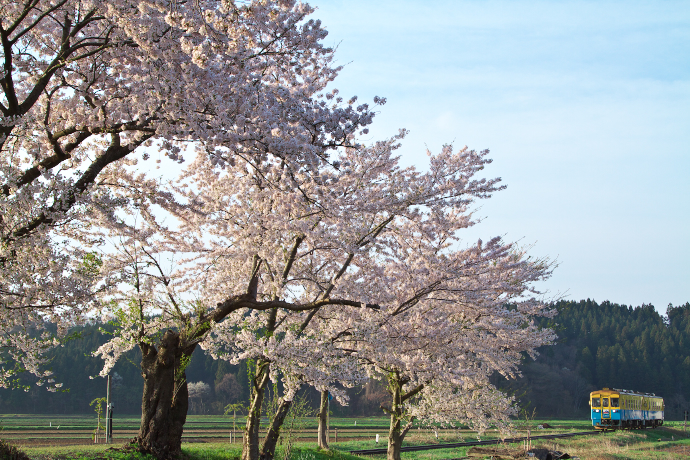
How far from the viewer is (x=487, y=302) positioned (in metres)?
11.9

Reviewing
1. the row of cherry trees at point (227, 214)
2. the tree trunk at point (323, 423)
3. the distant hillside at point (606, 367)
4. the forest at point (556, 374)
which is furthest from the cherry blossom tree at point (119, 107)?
the distant hillside at point (606, 367)

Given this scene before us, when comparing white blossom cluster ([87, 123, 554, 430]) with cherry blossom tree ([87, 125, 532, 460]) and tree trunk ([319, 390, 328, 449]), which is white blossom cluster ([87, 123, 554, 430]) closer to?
cherry blossom tree ([87, 125, 532, 460])

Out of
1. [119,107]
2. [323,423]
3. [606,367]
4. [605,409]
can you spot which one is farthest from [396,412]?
[606,367]

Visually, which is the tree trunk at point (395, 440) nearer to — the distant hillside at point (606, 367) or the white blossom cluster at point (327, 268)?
the white blossom cluster at point (327, 268)

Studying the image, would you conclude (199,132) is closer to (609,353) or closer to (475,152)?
(475,152)

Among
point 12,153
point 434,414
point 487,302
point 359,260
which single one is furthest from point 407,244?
point 12,153

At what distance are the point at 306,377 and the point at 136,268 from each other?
12.9 feet

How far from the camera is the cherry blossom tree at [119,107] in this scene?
681 cm

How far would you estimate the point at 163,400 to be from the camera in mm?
9609

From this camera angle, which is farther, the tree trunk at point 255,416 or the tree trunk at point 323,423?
the tree trunk at point 323,423

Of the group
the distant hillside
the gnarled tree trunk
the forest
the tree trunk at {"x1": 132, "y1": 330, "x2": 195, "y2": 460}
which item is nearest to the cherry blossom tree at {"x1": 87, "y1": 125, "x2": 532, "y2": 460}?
the tree trunk at {"x1": 132, "y1": 330, "x2": 195, "y2": 460}

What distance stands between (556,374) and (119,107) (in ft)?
272

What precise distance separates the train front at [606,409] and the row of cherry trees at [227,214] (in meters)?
32.9

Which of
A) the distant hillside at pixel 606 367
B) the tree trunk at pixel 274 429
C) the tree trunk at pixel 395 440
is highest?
the tree trunk at pixel 274 429
